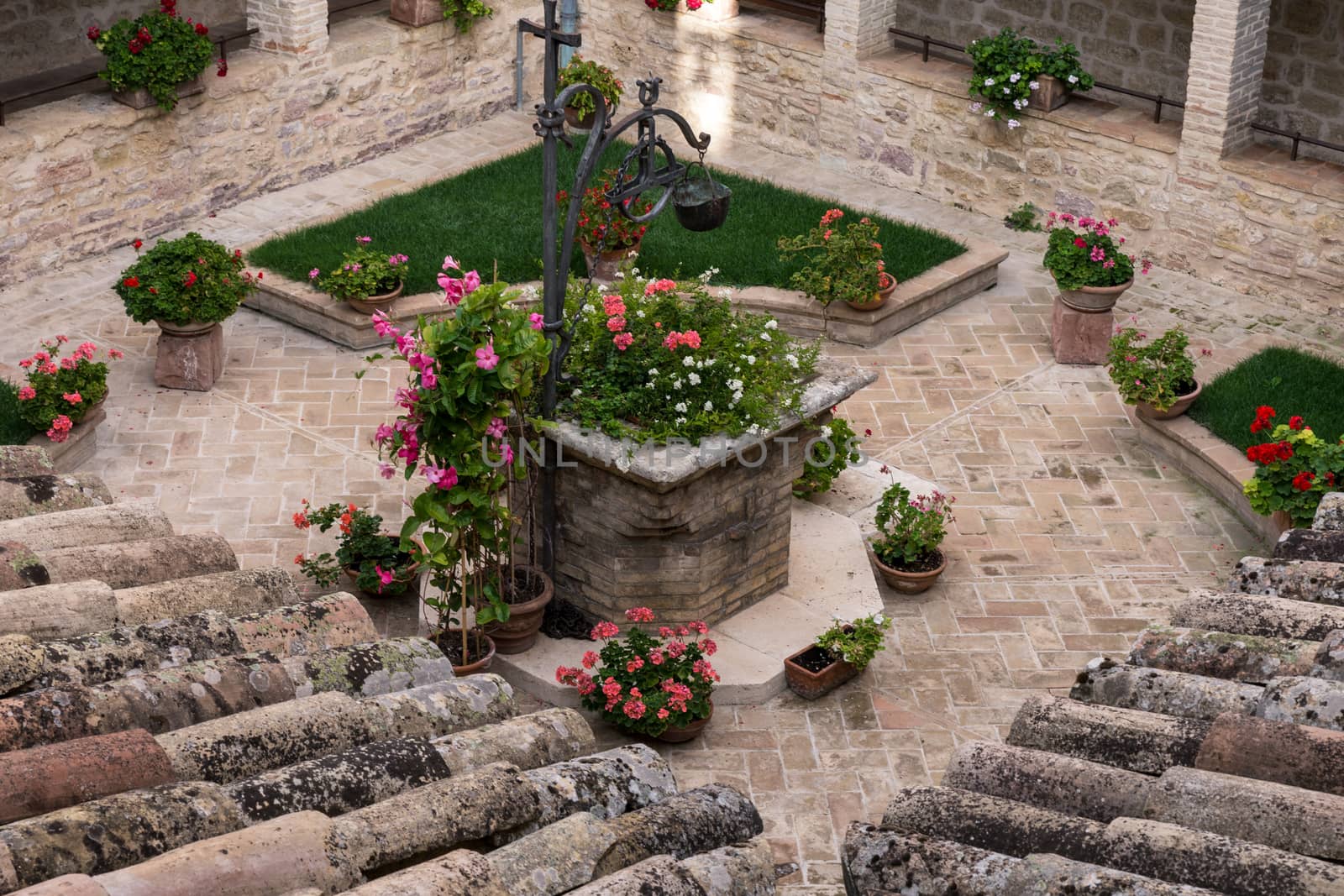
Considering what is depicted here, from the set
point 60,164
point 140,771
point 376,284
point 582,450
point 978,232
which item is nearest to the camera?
point 140,771

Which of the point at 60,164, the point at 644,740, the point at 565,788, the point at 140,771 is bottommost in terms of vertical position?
the point at 644,740

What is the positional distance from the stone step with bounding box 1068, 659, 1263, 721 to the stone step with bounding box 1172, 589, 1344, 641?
38 centimetres

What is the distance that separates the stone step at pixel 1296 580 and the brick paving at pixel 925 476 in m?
2.26

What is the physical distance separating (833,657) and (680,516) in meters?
1.06

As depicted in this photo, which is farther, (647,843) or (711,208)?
(711,208)

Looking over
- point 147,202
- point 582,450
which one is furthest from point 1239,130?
point 147,202

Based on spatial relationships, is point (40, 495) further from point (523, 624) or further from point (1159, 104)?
point (1159, 104)

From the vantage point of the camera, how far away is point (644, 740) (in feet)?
26.6

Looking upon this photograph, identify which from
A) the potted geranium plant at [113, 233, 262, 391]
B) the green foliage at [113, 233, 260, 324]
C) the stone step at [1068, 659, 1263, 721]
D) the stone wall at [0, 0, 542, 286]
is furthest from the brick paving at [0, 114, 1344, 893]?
the stone step at [1068, 659, 1263, 721]

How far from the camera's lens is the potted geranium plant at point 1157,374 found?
10.6 metres

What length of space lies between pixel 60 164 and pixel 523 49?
15.3 ft

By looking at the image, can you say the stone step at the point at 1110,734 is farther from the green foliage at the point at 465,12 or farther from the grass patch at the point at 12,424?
the green foliage at the point at 465,12

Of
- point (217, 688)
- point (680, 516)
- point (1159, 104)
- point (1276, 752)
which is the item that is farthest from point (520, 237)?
point (1276, 752)

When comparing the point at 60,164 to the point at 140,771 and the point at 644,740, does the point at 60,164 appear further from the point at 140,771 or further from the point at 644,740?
the point at 140,771
